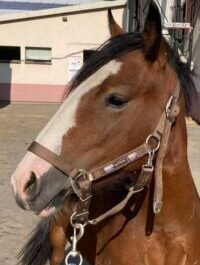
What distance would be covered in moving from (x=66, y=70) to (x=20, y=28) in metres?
2.56

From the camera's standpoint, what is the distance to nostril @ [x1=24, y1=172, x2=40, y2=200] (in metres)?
1.99

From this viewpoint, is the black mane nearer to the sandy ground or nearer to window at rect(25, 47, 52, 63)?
the sandy ground

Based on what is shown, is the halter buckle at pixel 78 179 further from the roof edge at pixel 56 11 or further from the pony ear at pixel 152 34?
the roof edge at pixel 56 11

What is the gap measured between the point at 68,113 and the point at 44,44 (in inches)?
799

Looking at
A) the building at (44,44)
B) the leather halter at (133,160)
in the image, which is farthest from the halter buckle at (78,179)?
the building at (44,44)

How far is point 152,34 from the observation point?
6.77 feet

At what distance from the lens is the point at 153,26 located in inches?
80.3

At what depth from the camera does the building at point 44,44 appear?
71.1 feet

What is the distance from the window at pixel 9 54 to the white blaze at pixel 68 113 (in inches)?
813

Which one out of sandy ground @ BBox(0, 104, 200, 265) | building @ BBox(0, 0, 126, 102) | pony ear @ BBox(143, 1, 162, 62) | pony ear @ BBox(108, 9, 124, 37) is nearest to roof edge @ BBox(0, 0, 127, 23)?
building @ BBox(0, 0, 126, 102)

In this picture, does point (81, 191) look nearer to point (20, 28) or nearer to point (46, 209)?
point (46, 209)

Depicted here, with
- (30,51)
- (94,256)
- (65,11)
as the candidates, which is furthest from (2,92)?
(94,256)

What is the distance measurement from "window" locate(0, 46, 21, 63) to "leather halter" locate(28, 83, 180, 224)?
2065 cm

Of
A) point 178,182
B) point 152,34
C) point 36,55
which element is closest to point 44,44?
point 36,55
